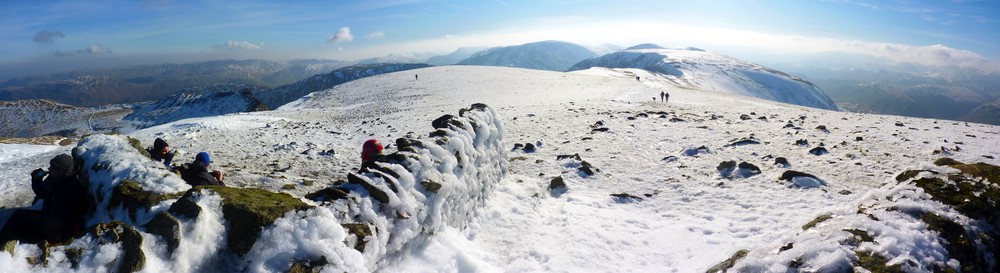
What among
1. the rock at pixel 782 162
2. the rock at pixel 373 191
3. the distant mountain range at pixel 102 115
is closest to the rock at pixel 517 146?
the rock at pixel 782 162

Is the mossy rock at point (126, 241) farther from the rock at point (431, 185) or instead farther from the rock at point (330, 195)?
the rock at point (431, 185)

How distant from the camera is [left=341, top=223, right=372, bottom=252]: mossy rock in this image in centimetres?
597

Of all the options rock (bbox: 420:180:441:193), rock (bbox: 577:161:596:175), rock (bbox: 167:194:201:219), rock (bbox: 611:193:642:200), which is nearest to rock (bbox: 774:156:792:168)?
rock (bbox: 611:193:642:200)

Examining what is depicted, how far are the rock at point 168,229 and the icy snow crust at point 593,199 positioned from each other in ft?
0.32

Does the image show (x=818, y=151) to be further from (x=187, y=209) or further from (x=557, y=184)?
(x=187, y=209)

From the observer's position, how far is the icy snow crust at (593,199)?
5590 mm

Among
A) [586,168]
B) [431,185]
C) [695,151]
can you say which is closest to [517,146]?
[586,168]

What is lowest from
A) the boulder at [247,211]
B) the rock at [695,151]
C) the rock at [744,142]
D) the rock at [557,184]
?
the rock at [557,184]

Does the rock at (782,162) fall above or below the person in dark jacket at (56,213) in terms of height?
below

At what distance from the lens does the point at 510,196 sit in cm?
1223

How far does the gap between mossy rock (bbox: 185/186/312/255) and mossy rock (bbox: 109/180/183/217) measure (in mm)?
1545

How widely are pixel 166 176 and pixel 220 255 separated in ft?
13.5

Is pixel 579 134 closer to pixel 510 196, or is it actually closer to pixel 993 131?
pixel 510 196

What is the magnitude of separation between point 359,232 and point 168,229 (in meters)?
2.18
